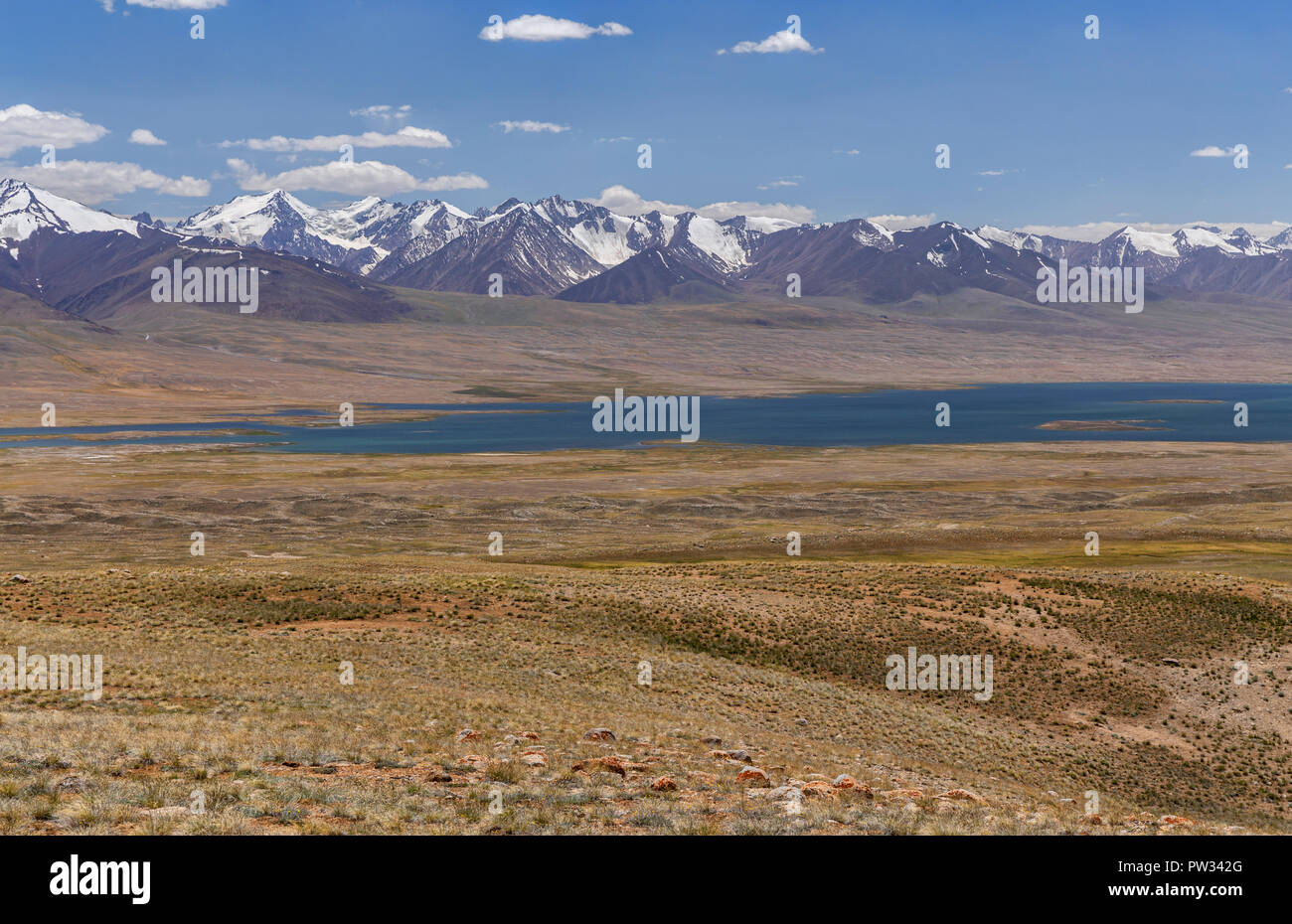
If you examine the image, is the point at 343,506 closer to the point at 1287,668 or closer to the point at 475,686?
the point at 475,686

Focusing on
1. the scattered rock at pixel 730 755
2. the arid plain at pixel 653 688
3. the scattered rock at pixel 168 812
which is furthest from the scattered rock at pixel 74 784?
the scattered rock at pixel 730 755

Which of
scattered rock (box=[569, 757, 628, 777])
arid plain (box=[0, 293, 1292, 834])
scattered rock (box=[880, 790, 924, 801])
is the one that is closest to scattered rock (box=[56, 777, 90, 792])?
arid plain (box=[0, 293, 1292, 834])

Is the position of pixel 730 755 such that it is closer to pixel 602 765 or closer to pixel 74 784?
pixel 602 765

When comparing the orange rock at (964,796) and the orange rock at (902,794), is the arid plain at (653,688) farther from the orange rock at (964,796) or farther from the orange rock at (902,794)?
the orange rock at (902,794)

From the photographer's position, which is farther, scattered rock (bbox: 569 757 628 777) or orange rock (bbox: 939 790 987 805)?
orange rock (bbox: 939 790 987 805)

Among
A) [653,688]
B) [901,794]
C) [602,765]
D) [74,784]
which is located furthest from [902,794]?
[74,784]

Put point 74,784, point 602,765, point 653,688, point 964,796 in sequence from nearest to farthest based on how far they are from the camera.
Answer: point 74,784 < point 602,765 < point 964,796 < point 653,688

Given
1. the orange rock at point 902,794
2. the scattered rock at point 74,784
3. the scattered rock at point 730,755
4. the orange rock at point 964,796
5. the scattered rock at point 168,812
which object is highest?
the scattered rock at point 168,812

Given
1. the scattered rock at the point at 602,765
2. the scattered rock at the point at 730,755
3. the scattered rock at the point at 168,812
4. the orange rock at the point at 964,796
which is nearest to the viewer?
the scattered rock at the point at 168,812

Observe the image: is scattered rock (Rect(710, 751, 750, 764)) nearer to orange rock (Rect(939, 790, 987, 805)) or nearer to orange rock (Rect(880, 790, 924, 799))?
orange rock (Rect(880, 790, 924, 799))

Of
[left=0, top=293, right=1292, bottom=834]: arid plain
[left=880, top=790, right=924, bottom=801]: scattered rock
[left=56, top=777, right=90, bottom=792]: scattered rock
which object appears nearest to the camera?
[left=56, top=777, right=90, bottom=792]: scattered rock
